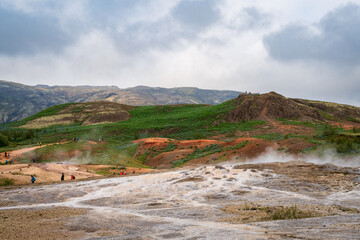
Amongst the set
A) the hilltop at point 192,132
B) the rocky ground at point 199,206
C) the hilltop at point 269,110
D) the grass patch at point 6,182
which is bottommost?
the grass patch at point 6,182

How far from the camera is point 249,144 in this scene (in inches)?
1907

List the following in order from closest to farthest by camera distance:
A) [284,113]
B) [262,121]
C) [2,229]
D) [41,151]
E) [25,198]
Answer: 1. [2,229]
2. [25,198]
3. [41,151]
4. [262,121]
5. [284,113]

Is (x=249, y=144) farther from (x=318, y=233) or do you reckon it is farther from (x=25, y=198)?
(x=318, y=233)

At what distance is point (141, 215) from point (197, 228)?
497 centimetres

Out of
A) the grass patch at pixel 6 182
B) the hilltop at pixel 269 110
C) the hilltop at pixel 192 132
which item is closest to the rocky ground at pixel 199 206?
the grass patch at pixel 6 182

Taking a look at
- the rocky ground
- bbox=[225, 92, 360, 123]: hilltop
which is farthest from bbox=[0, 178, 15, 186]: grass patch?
bbox=[225, 92, 360, 123]: hilltop

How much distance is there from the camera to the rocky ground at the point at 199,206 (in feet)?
41.4

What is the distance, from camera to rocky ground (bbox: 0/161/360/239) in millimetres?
12609

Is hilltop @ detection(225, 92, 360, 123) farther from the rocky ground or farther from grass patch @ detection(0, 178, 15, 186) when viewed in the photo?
grass patch @ detection(0, 178, 15, 186)

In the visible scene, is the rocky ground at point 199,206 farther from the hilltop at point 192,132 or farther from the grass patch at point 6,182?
the hilltop at point 192,132

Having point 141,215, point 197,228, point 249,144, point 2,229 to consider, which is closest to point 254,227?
point 197,228

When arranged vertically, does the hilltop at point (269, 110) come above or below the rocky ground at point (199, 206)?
above

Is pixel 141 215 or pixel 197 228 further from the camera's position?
pixel 141 215

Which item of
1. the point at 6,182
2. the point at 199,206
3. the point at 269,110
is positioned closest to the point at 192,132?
the point at 269,110
